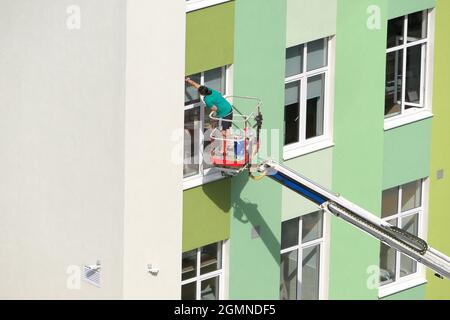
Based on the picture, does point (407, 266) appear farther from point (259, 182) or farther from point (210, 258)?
point (210, 258)

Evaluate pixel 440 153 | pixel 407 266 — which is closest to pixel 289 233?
pixel 407 266

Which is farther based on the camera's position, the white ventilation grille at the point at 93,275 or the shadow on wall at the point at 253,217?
the shadow on wall at the point at 253,217

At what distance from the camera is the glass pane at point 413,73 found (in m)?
28.0

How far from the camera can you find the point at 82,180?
24.0m

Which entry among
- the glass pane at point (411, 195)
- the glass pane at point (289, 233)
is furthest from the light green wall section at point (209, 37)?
the glass pane at point (411, 195)

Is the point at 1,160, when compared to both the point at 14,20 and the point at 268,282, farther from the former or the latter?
the point at 268,282

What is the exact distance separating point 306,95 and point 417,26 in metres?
2.79

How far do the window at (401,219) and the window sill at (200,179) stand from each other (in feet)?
13.9

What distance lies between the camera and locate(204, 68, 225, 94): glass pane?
24625mm

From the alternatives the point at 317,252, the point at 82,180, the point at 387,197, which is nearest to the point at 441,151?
the point at 387,197

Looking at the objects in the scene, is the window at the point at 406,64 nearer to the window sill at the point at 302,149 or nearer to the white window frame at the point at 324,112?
the white window frame at the point at 324,112

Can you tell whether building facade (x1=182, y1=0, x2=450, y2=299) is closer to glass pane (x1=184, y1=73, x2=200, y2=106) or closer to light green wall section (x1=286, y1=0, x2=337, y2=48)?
light green wall section (x1=286, y1=0, x2=337, y2=48)

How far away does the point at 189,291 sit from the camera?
25391 millimetres

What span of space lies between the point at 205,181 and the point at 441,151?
5514 mm
